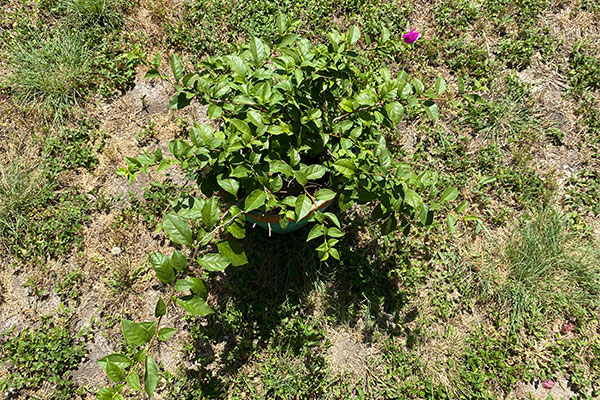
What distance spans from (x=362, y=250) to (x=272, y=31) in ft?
6.27

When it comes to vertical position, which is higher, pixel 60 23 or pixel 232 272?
pixel 60 23

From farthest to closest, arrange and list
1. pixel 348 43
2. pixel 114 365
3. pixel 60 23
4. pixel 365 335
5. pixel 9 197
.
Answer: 1. pixel 60 23
2. pixel 9 197
3. pixel 365 335
4. pixel 348 43
5. pixel 114 365

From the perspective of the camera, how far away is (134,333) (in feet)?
4.64

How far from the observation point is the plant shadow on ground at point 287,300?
2623 millimetres

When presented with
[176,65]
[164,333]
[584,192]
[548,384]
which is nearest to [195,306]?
[164,333]

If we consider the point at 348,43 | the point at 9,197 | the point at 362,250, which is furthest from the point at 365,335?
the point at 9,197

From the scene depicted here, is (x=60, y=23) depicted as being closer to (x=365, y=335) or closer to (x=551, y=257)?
(x=365, y=335)

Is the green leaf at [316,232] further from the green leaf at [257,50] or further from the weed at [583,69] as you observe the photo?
the weed at [583,69]

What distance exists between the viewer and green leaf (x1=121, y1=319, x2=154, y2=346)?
54.9 inches

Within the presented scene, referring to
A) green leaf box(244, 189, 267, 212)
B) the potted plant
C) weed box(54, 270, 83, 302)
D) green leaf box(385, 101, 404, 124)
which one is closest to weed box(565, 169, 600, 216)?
the potted plant

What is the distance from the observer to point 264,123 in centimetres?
185

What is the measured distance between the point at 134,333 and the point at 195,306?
21 cm

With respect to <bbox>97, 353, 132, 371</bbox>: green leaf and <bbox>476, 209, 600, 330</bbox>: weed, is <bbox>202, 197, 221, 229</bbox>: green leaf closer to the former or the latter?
<bbox>97, 353, 132, 371</bbox>: green leaf

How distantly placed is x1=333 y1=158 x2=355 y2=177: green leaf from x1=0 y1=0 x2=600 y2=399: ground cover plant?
6 cm
